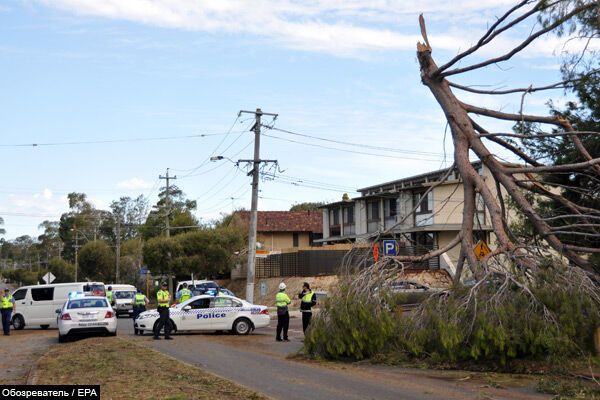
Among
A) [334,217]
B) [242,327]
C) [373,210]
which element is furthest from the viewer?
[334,217]

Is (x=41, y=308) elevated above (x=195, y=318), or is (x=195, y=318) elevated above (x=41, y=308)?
(x=41, y=308)

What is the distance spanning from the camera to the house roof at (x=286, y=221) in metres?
68.2

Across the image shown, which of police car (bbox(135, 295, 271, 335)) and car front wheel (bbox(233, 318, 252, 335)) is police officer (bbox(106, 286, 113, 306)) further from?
car front wheel (bbox(233, 318, 252, 335))

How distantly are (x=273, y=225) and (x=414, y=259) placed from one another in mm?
51628

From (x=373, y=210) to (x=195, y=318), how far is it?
104 ft

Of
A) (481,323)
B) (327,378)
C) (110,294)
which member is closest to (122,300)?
(110,294)

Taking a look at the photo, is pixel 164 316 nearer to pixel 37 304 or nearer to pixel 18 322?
pixel 37 304

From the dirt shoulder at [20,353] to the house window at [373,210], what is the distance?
29.5 meters

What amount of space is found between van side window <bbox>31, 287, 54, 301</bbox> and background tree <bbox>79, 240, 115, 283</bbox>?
51363mm

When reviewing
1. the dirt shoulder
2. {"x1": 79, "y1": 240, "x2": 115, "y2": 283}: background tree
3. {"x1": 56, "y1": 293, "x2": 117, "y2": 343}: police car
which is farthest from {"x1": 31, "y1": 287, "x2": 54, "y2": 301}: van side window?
{"x1": 79, "y1": 240, "x2": 115, "y2": 283}: background tree

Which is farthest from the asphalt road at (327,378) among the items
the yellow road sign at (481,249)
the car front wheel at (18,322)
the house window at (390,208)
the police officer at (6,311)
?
the house window at (390,208)

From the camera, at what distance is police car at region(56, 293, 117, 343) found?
77.7 feet

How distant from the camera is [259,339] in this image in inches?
922

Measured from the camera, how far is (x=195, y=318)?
82.2 ft
